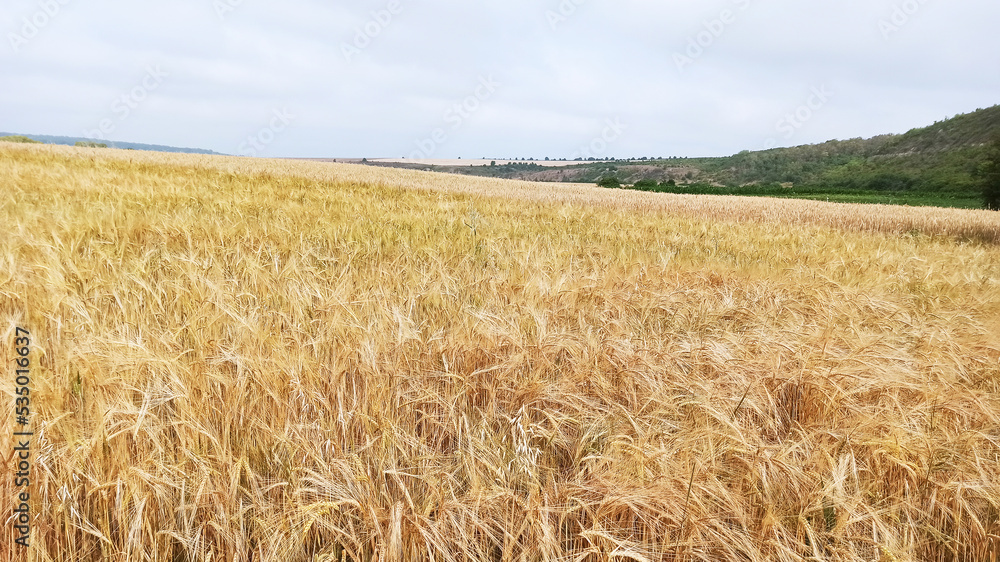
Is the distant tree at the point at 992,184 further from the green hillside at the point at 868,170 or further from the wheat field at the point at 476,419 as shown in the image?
the wheat field at the point at 476,419

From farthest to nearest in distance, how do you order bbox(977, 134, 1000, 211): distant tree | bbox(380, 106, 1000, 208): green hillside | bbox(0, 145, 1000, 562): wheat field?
bbox(380, 106, 1000, 208): green hillside → bbox(977, 134, 1000, 211): distant tree → bbox(0, 145, 1000, 562): wheat field

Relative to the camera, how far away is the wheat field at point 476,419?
3.31 feet

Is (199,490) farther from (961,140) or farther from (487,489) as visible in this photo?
(961,140)

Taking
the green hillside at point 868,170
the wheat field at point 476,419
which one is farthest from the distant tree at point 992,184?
the wheat field at point 476,419

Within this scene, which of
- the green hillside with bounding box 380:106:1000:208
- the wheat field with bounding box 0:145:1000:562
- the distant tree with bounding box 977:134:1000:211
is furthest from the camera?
the green hillside with bounding box 380:106:1000:208

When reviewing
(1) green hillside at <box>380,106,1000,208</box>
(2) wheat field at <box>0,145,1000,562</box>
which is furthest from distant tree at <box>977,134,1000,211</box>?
(2) wheat field at <box>0,145,1000,562</box>

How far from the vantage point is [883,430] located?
1431 mm

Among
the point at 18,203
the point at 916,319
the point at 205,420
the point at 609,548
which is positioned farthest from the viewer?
the point at 18,203

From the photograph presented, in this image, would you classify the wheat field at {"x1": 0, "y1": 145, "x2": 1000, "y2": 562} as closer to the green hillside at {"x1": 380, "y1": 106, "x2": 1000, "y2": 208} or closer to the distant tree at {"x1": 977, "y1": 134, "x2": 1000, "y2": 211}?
the distant tree at {"x1": 977, "y1": 134, "x2": 1000, "y2": 211}

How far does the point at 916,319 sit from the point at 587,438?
8.02 feet

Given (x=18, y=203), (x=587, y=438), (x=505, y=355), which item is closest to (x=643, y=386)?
(x=587, y=438)

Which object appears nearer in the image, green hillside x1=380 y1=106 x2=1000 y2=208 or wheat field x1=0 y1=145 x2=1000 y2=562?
wheat field x1=0 y1=145 x2=1000 y2=562

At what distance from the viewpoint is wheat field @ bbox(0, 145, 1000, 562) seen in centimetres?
101

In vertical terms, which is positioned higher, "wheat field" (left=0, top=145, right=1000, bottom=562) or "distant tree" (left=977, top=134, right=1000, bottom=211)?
"distant tree" (left=977, top=134, right=1000, bottom=211)
